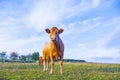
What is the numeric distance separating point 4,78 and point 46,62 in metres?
7.71

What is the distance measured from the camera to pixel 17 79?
16.6m

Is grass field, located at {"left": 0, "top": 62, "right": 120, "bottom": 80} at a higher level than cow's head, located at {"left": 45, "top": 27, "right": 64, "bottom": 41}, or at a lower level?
lower

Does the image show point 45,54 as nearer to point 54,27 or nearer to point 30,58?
point 54,27

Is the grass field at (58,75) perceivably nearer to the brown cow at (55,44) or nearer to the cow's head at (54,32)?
the brown cow at (55,44)

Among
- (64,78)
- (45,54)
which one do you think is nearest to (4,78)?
(64,78)

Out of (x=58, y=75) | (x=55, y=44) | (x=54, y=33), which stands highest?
(x=54, y=33)

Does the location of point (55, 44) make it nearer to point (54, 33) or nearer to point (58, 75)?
point (54, 33)

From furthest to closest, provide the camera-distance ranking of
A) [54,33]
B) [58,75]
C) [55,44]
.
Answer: [55,44]
[54,33]
[58,75]

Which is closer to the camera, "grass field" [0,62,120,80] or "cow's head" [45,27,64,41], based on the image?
"grass field" [0,62,120,80]

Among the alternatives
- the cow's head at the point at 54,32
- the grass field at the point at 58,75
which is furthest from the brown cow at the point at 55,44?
the grass field at the point at 58,75

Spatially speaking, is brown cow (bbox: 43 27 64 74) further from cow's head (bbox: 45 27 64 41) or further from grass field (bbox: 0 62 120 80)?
grass field (bbox: 0 62 120 80)

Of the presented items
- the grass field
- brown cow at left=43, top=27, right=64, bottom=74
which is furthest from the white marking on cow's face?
the grass field

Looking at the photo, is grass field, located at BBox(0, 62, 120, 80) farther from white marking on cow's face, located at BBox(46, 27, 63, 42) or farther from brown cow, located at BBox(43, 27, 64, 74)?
white marking on cow's face, located at BBox(46, 27, 63, 42)

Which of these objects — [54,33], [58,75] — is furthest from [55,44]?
[58,75]
